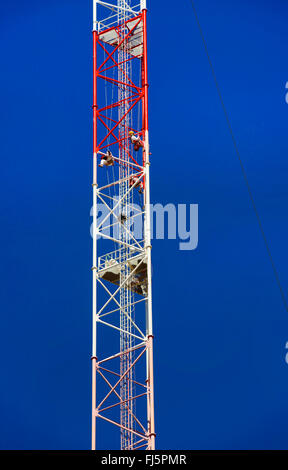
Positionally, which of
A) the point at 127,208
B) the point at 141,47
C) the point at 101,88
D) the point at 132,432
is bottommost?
the point at 132,432

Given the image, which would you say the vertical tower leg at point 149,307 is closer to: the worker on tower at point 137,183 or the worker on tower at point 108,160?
the worker on tower at point 137,183

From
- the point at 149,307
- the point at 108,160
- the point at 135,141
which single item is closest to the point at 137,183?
the point at 108,160

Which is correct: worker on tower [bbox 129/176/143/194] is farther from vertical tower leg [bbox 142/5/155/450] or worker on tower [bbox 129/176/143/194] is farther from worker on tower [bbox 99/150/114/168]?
worker on tower [bbox 99/150/114/168]

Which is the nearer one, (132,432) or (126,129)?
(132,432)

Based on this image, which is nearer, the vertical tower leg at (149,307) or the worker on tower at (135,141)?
the vertical tower leg at (149,307)

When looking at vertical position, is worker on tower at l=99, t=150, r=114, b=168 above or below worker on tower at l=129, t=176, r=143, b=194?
above

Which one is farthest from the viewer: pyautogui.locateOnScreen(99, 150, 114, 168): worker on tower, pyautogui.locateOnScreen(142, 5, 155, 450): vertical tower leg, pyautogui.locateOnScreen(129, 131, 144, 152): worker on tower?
pyautogui.locateOnScreen(129, 131, 144, 152): worker on tower

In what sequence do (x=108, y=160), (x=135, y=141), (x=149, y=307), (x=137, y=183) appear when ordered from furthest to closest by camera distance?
(x=135, y=141) → (x=137, y=183) → (x=108, y=160) → (x=149, y=307)

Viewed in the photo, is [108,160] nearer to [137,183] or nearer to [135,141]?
[135,141]

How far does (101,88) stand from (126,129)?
169ft
